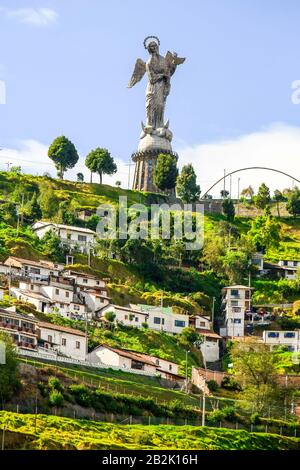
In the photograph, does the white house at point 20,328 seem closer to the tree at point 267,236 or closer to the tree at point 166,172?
the tree at point 267,236

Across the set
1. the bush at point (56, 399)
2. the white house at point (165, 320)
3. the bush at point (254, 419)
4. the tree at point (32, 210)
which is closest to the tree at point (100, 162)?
the tree at point (32, 210)

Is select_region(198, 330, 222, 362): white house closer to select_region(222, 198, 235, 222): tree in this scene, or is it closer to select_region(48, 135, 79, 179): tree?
select_region(222, 198, 235, 222): tree

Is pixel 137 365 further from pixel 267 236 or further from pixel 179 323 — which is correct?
pixel 267 236

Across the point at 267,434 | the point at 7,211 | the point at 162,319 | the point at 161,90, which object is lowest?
the point at 267,434

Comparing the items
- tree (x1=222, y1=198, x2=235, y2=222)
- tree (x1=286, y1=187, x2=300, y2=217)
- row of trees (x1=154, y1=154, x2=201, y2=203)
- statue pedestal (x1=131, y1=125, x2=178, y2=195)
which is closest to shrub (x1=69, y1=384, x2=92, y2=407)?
row of trees (x1=154, y1=154, x2=201, y2=203)
